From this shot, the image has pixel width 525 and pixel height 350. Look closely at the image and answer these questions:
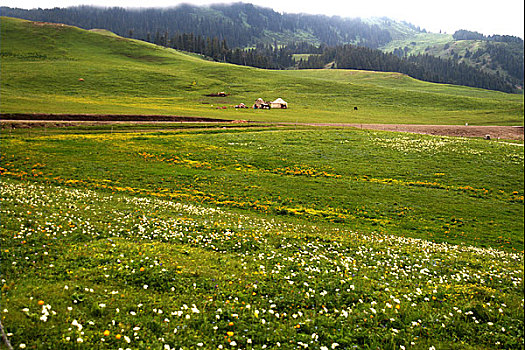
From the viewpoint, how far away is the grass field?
8.66 meters

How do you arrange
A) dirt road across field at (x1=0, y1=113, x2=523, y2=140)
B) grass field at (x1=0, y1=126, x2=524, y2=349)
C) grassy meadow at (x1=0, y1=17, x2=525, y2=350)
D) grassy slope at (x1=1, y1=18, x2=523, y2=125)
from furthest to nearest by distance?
grassy slope at (x1=1, y1=18, x2=523, y2=125) < dirt road across field at (x1=0, y1=113, x2=523, y2=140) < grassy meadow at (x1=0, y1=17, x2=525, y2=350) < grass field at (x1=0, y1=126, x2=524, y2=349)

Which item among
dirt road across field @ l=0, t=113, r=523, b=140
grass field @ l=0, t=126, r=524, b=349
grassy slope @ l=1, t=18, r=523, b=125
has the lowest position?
grass field @ l=0, t=126, r=524, b=349

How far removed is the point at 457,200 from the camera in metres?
30.1

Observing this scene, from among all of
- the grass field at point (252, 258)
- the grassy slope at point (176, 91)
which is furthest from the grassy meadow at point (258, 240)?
the grassy slope at point (176, 91)

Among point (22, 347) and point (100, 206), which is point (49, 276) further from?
point (100, 206)

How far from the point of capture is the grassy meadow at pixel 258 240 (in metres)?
8.83

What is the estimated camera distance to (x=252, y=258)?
44.4 feet

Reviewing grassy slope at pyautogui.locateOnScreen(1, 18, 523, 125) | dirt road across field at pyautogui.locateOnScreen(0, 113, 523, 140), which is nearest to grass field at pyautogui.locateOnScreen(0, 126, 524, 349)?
dirt road across field at pyautogui.locateOnScreen(0, 113, 523, 140)

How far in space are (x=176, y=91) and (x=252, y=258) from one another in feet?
386

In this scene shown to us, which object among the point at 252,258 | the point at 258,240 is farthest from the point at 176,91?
the point at 252,258

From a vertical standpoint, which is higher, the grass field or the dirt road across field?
the dirt road across field

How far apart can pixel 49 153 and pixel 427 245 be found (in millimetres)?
36563

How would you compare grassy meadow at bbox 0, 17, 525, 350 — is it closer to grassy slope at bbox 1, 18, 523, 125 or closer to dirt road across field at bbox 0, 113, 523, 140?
dirt road across field at bbox 0, 113, 523, 140

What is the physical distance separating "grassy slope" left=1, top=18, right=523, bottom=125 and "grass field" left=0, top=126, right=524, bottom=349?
49.4 metres
